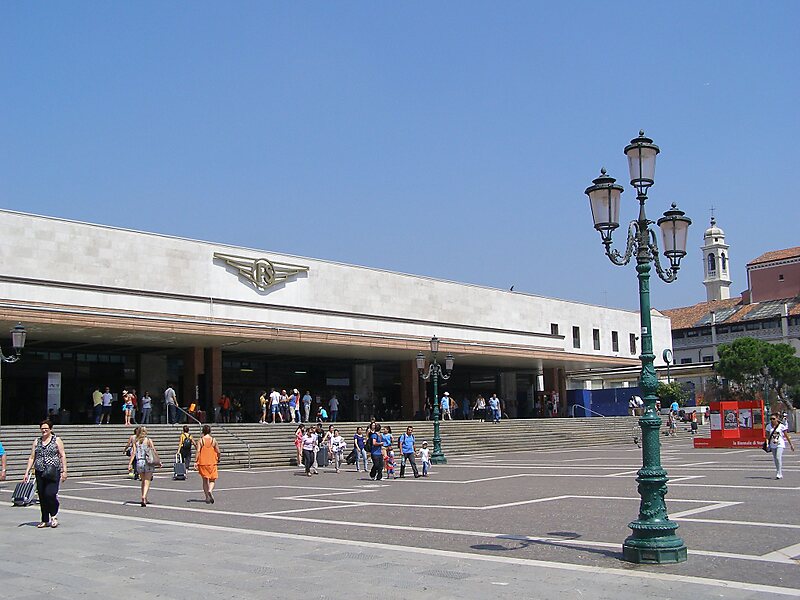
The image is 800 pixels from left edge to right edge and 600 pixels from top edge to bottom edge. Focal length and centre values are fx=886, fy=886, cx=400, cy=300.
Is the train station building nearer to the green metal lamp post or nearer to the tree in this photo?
the tree

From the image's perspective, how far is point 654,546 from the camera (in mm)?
9656

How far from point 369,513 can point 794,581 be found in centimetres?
836

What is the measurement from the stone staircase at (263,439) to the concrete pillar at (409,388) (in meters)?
4.04

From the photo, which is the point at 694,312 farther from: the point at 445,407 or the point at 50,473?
the point at 50,473

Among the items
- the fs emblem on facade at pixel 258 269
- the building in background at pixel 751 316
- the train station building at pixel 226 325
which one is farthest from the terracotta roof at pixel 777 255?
the fs emblem on facade at pixel 258 269

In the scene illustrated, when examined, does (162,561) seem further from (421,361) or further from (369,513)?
(421,361)

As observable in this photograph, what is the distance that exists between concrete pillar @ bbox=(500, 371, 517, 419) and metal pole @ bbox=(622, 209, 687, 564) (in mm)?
46798

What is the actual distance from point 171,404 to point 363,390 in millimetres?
17006

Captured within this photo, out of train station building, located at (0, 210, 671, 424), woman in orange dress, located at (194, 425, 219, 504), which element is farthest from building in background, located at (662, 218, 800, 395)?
woman in orange dress, located at (194, 425, 219, 504)

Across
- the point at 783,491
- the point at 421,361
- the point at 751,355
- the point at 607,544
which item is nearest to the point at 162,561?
the point at 607,544

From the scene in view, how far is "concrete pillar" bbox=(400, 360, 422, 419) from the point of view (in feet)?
152

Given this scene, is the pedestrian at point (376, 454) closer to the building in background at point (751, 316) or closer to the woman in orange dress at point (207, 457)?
the woman in orange dress at point (207, 457)

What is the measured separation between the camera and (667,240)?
11.9 meters

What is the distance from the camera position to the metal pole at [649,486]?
972cm
